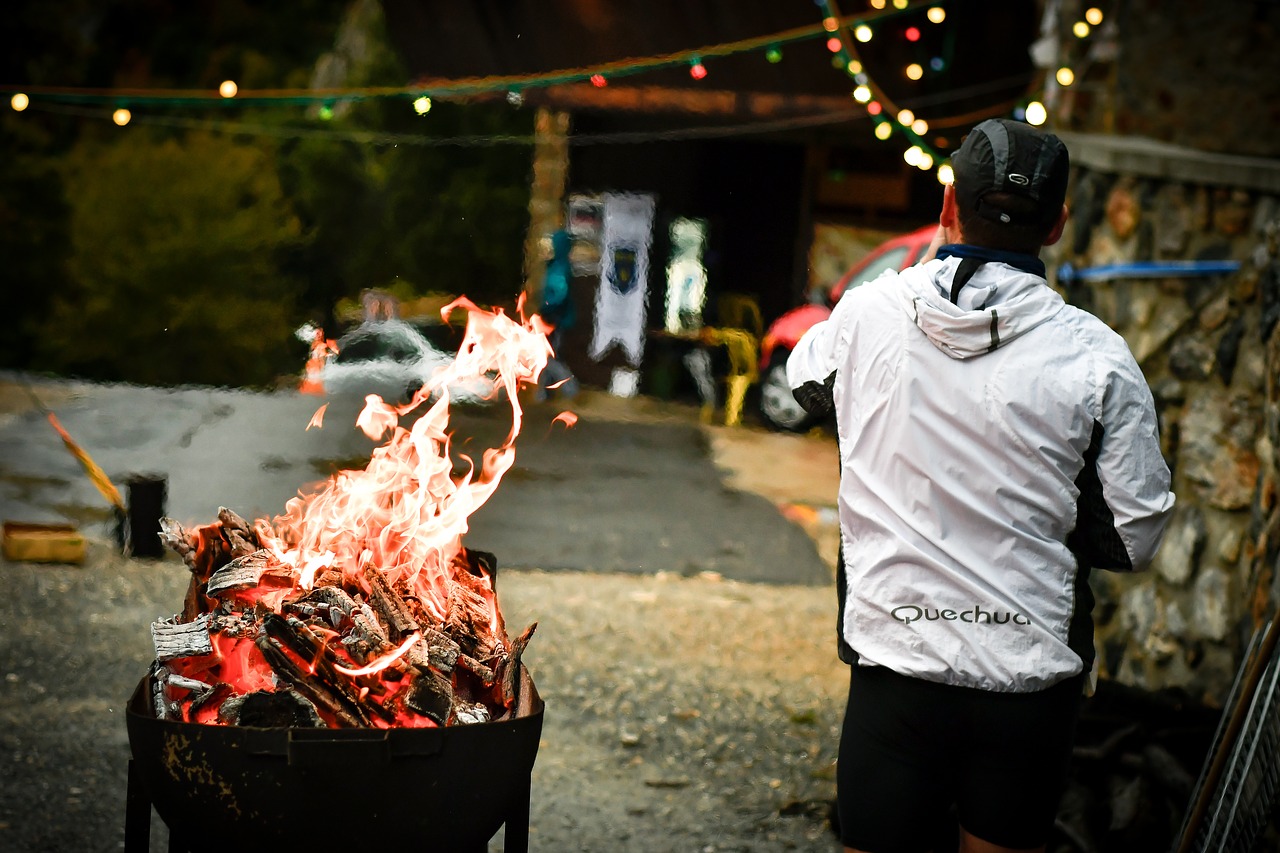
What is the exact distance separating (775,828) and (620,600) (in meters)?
2.77

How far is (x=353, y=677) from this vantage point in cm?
304

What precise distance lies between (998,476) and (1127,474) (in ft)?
0.79

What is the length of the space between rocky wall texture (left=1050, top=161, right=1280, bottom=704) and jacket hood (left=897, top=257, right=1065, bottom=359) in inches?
91.0

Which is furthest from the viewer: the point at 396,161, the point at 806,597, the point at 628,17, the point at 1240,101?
the point at 396,161

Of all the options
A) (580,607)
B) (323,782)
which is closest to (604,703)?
(580,607)

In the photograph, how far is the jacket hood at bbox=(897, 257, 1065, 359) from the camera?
97.7 inches

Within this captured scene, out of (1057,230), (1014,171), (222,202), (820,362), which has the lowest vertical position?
(222,202)

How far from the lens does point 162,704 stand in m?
3.00

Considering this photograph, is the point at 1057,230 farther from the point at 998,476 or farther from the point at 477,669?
the point at 477,669

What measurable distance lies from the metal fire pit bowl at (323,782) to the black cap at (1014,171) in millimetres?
1476

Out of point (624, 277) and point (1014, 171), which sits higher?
point (1014, 171)

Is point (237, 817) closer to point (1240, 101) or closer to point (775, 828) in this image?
point (775, 828)

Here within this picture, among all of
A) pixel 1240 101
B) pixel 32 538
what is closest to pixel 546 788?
pixel 32 538

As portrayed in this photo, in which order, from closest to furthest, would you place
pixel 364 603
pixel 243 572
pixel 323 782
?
pixel 323 782 → pixel 364 603 → pixel 243 572
